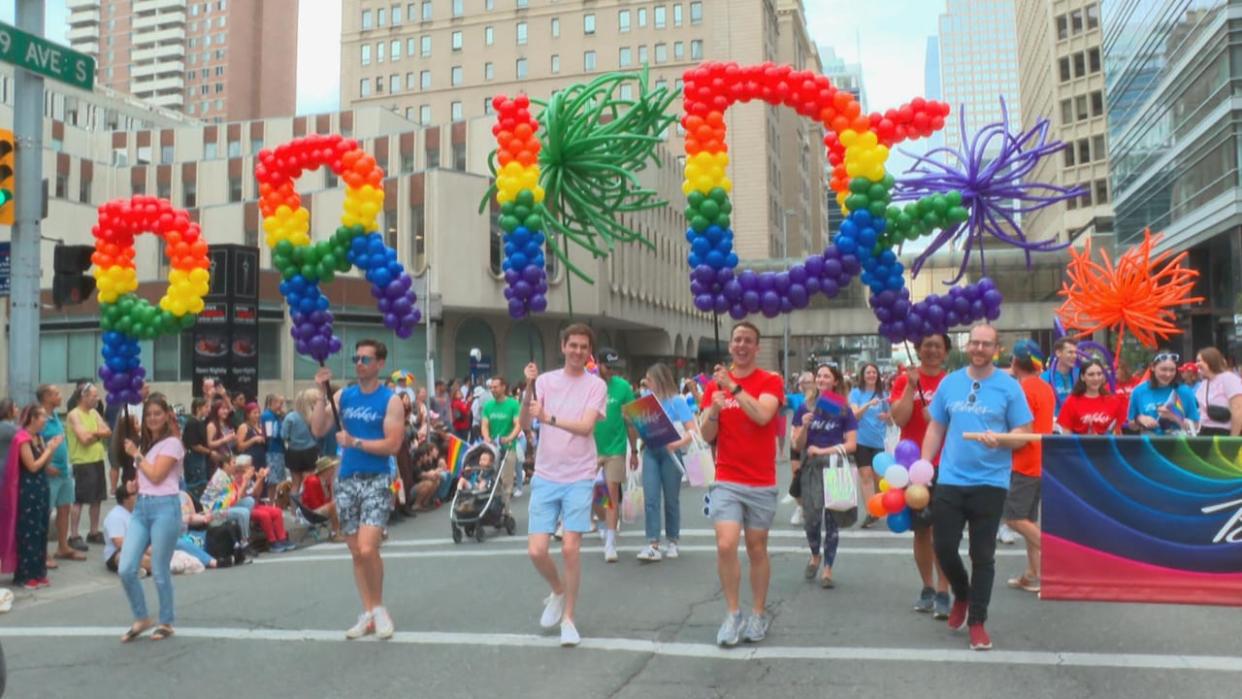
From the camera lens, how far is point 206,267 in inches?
450

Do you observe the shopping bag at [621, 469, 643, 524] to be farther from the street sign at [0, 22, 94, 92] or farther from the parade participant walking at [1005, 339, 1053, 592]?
the street sign at [0, 22, 94, 92]

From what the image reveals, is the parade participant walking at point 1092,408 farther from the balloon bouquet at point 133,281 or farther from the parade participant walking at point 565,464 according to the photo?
the balloon bouquet at point 133,281

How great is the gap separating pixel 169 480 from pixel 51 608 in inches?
99.7

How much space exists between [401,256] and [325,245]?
2624cm

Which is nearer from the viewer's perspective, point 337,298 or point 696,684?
point 696,684

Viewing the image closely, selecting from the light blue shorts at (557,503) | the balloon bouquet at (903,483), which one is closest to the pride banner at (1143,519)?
the balloon bouquet at (903,483)

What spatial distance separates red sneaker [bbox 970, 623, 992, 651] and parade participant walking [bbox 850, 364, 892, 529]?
166 inches

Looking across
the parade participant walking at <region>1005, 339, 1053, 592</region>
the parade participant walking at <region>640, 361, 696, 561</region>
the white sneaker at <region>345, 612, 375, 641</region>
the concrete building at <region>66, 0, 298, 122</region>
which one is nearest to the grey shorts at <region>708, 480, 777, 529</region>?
the parade participant walking at <region>1005, 339, 1053, 592</region>

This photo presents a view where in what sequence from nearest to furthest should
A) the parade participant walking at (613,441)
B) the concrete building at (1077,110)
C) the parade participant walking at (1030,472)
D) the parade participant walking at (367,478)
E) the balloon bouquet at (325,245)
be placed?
the parade participant walking at (367,478)
the parade participant walking at (1030,472)
the parade participant walking at (613,441)
the balloon bouquet at (325,245)
the concrete building at (1077,110)

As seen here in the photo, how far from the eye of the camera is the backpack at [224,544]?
33.3 feet

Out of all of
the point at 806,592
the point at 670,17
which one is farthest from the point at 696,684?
the point at 670,17

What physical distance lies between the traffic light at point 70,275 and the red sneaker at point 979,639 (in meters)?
8.96

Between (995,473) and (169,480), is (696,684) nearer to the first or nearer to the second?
(995,473)

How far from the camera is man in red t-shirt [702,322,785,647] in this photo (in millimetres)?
6082
